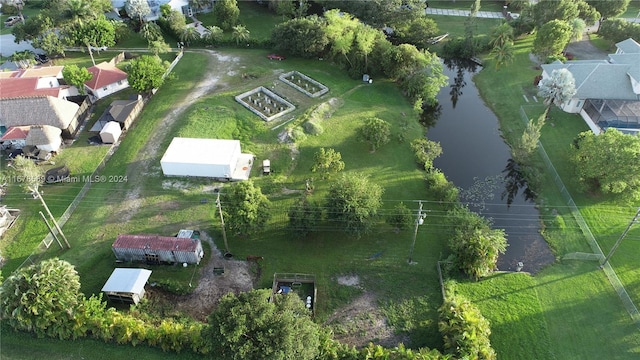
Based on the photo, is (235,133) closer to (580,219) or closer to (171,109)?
(171,109)

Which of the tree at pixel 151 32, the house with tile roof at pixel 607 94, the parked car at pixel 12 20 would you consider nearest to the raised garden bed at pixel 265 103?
the tree at pixel 151 32

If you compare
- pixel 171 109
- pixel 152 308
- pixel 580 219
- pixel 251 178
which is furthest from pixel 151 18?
pixel 580 219

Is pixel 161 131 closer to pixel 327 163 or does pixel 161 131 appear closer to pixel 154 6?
pixel 327 163

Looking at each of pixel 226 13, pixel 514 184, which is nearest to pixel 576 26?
pixel 514 184

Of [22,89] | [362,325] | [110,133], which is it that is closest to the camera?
[362,325]

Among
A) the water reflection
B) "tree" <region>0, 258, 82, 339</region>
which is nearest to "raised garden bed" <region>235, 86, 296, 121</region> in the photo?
the water reflection

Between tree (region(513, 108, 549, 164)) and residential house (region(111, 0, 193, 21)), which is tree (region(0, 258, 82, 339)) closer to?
tree (region(513, 108, 549, 164))

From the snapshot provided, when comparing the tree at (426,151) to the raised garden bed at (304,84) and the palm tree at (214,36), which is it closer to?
the raised garden bed at (304,84)
